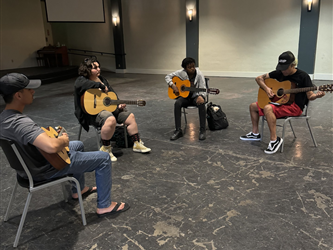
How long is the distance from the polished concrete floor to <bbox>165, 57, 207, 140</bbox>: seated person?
16cm

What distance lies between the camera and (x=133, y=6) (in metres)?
10.6

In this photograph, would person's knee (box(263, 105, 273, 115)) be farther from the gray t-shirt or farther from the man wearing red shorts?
the gray t-shirt

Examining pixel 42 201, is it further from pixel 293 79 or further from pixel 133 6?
pixel 133 6

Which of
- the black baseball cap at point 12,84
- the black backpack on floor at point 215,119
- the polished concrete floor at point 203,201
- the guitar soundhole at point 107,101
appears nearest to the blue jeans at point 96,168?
the polished concrete floor at point 203,201

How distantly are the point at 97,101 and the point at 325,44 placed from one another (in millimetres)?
7109

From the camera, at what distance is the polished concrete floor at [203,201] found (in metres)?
1.91

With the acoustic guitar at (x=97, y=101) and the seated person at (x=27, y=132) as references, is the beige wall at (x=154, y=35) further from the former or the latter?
the seated person at (x=27, y=132)

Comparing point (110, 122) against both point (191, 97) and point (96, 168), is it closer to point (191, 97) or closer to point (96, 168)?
point (96, 168)

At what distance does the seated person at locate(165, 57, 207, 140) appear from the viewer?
3.81m

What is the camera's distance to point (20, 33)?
10430 millimetres

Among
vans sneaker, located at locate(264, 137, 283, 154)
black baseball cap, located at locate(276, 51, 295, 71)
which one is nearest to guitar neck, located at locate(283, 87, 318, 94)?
black baseball cap, located at locate(276, 51, 295, 71)

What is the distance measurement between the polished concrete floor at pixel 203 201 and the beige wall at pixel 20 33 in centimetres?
805

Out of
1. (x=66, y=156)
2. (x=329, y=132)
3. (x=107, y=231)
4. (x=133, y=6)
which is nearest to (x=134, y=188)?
(x=107, y=231)

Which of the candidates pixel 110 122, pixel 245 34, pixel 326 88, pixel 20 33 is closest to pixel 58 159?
pixel 110 122
